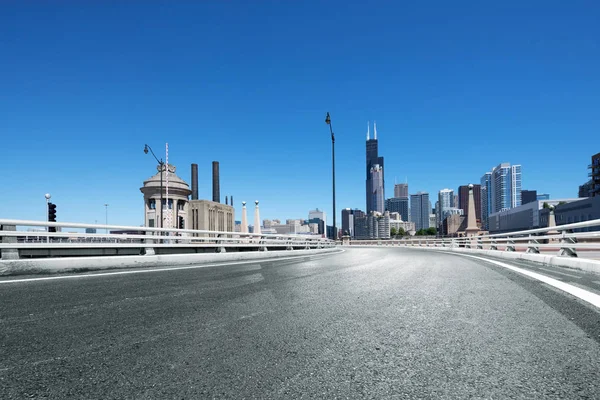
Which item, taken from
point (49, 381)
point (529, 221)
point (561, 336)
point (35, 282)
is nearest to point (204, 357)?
point (49, 381)

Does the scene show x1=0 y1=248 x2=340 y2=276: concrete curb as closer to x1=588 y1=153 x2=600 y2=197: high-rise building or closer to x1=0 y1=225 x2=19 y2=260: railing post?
x1=0 y1=225 x2=19 y2=260: railing post

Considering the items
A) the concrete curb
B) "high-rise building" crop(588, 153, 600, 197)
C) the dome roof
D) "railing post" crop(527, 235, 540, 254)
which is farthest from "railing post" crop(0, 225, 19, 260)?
"high-rise building" crop(588, 153, 600, 197)

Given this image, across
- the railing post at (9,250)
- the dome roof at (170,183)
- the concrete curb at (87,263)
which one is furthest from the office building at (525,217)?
the railing post at (9,250)

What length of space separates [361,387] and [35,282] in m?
6.44

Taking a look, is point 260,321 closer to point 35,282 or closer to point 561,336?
point 561,336

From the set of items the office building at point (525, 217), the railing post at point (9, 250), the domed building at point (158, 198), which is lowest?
the office building at point (525, 217)

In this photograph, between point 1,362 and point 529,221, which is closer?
point 1,362

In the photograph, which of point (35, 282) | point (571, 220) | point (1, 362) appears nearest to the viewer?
point (1, 362)

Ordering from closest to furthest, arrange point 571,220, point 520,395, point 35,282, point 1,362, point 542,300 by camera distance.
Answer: point 520,395
point 1,362
point 542,300
point 35,282
point 571,220

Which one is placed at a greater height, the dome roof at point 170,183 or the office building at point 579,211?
the dome roof at point 170,183

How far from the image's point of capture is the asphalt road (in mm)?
2100

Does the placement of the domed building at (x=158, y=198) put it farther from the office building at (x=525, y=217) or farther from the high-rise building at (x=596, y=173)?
the office building at (x=525, y=217)

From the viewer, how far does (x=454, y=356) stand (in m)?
2.62

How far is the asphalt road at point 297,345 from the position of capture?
210 cm
